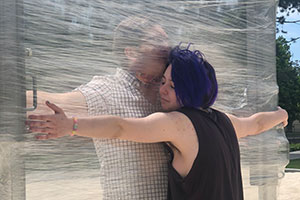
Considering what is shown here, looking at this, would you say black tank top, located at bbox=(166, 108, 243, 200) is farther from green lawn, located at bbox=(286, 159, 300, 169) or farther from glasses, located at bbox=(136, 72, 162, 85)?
green lawn, located at bbox=(286, 159, 300, 169)

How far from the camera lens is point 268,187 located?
2.99 metres

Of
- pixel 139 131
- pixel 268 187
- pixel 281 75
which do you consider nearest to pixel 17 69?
pixel 139 131

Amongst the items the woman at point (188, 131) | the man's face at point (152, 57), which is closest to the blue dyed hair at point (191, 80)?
the woman at point (188, 131)

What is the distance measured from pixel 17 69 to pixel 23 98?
11 centimetres

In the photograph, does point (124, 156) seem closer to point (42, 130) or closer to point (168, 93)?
point (168, 93)

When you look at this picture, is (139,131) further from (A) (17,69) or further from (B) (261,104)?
(B) (261,104)

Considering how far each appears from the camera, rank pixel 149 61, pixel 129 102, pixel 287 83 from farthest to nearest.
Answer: pixel 287 83 < pixel 149 61 < pixel 129 102

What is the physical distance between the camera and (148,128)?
160 cm

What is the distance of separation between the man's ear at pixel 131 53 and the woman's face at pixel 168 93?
20 centimetres

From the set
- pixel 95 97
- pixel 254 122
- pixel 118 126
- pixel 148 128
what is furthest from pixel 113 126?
pixel 254 122

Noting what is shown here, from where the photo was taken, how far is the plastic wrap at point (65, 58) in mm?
1647

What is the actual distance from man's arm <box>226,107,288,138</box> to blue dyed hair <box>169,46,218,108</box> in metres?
0.40

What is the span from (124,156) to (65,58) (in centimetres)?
46

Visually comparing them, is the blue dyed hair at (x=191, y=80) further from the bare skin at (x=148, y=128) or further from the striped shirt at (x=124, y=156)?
the striped shirt at (x=124, y=156)
